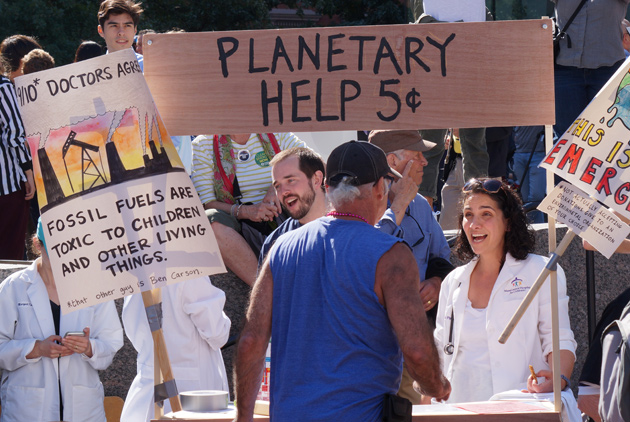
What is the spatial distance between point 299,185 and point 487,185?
0.99 m

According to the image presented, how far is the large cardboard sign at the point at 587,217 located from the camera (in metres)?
4.02

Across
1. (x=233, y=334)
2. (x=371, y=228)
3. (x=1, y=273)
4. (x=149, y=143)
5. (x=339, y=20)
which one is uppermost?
(x=339, y=20)

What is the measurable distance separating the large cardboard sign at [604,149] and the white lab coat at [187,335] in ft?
6.83

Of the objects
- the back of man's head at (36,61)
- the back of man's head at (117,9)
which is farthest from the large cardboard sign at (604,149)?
the back of man's head at (36,61)

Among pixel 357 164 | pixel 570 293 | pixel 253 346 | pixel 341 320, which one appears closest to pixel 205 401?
pixel 253 346

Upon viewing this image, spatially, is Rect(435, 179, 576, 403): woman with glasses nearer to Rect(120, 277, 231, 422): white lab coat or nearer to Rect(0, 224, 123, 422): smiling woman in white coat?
Rect(120, 277, 231, 422): white lab coat

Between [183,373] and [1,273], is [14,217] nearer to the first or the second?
[1,273]

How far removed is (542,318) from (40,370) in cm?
279

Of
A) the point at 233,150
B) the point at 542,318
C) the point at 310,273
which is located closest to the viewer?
the point at 310,273

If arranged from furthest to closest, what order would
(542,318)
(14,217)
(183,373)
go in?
(14,217)
(183,373)
(542,318)

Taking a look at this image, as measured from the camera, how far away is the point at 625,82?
13.5 ft

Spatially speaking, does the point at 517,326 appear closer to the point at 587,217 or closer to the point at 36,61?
the point at 587,217

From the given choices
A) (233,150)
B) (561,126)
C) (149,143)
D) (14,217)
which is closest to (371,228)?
(149,143)

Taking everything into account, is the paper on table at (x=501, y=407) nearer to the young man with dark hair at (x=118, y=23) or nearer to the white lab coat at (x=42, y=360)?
the white lab coat at (x=42, y=360)
